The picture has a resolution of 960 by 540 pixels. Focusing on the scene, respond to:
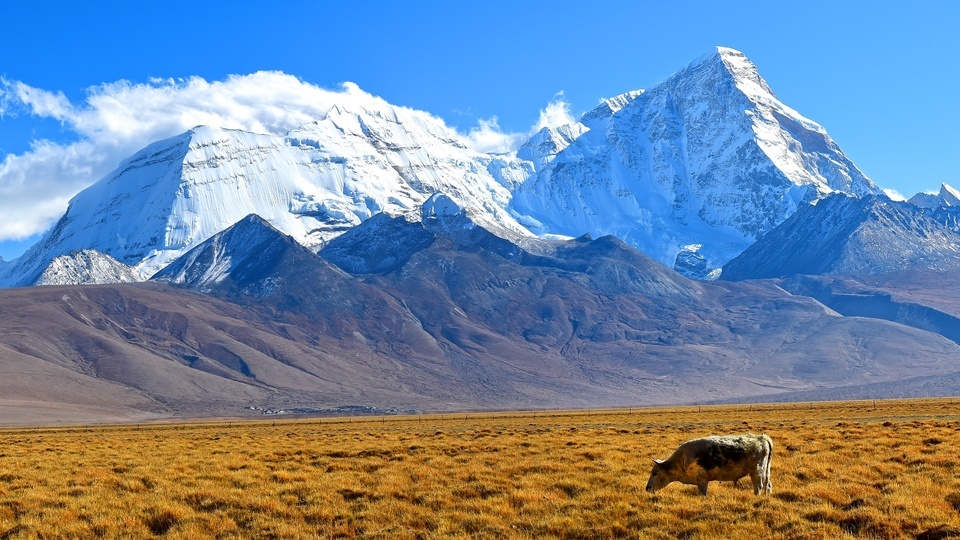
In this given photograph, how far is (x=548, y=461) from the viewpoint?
32.8 meters

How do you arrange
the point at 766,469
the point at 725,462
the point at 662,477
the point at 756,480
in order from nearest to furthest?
the point at 756,480
the point at 725,462
the point at 766,469
the point at 662,477

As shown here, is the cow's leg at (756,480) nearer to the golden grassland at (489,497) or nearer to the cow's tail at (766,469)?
the cow's tail at (766,469)

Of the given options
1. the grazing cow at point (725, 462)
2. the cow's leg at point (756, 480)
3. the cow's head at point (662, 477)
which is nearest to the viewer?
the cow's leg at point (756, 480)

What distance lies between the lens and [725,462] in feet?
78.7

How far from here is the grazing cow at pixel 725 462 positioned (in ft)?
78.5

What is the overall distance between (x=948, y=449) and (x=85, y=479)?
29.8 m

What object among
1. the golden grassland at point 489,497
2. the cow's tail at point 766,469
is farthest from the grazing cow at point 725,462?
the golden grassland at point 489,497

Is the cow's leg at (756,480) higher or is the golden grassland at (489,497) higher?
the cow's leg at (756,480)

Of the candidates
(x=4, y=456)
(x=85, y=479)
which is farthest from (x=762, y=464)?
(x=4, y=456)

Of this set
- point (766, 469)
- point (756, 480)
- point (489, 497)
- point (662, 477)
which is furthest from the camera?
point (489, 497)

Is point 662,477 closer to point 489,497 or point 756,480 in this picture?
point 756,480

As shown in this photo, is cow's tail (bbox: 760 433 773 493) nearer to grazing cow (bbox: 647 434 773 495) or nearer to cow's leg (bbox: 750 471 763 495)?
grazing cow (bbox: 647 434 773 495)

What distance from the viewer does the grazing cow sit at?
23922mm

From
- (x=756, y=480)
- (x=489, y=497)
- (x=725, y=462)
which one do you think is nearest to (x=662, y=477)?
(x=725, y=462)
